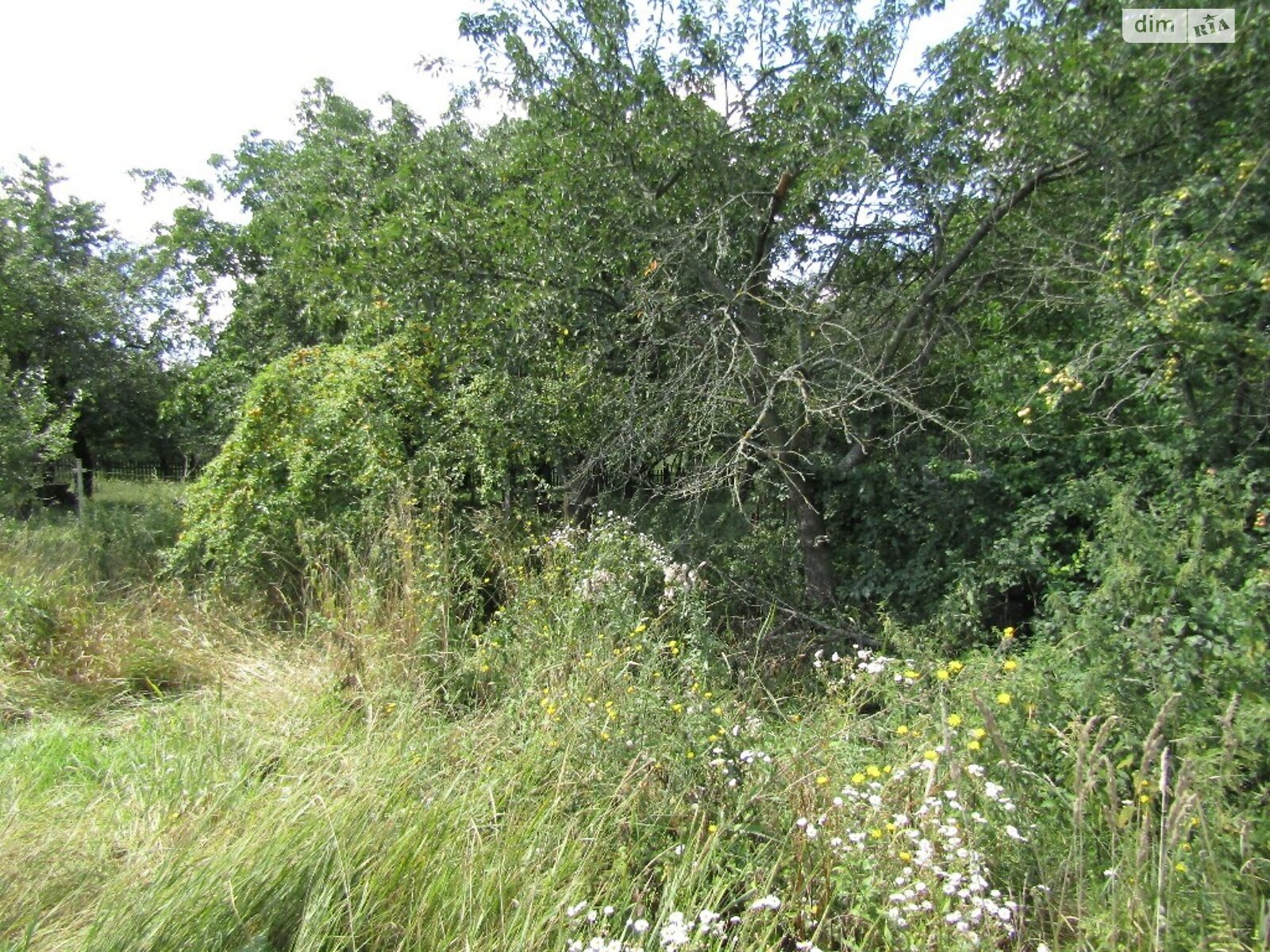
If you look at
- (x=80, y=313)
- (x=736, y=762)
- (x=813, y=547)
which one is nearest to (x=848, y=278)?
(x=813, y=547)

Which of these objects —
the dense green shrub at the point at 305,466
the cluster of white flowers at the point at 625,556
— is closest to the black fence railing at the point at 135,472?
the dense green shrub at the point at 305,466

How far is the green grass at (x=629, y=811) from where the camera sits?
2.23m

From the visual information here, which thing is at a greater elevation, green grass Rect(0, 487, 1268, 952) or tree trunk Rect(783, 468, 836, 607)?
tree trunk Rect(783, 468, 836, 607)

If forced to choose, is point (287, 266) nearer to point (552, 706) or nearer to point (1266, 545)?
point (552, 706)

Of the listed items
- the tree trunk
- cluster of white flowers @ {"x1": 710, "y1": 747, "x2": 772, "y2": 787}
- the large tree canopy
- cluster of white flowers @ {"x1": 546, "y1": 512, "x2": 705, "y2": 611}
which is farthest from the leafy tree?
cluster of white flowers @ {"x1": 710, "y1": 747, "x2": 772, "y2": 787}

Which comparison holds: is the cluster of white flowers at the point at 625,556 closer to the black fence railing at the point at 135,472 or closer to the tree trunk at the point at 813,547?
the tree trunk at the point at 813,547

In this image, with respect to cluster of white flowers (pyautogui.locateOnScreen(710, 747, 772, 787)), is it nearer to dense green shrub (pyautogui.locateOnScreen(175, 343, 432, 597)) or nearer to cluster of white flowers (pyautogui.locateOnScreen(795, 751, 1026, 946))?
cluster of white flowers (pyautogui.locateOnScreen(795, 751, 1026, 946))

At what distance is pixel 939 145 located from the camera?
4.61 m

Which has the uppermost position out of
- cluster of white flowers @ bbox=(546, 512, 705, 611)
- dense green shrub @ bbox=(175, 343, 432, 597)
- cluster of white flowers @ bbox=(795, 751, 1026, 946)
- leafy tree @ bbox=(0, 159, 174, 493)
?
leafy tree @ bbox=(0, 159, 174, 493)

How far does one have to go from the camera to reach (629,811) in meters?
2.75

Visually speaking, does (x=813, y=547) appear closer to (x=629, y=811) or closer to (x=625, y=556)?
(x=625, y=556)

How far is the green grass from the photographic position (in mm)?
2227

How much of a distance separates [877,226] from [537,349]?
2.29 meters

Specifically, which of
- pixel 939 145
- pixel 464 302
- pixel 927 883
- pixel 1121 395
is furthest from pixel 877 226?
pixel 927 883
